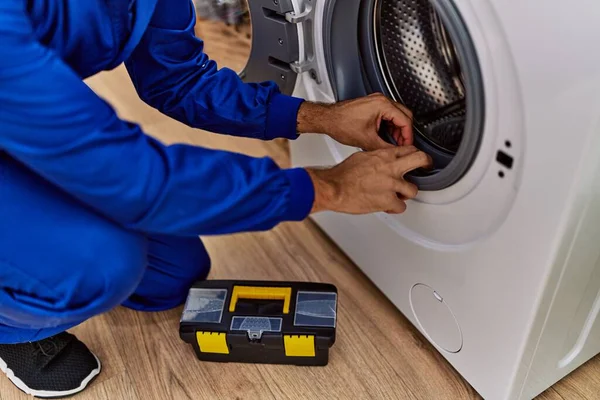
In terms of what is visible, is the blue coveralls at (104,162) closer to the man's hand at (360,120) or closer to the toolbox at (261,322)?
the man's hand at (360,120)

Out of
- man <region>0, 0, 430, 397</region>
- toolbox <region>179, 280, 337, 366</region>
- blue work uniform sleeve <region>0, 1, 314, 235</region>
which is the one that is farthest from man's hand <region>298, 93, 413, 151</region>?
toolbox <region>179, 280, 337, 366</region>

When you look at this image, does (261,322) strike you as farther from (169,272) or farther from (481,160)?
(481,160)

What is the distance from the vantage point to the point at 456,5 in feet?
2.05

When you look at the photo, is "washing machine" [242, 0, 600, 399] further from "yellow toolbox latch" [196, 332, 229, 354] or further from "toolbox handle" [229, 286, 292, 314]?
"yellow toolbox latch" [196, 332, 229, 354]

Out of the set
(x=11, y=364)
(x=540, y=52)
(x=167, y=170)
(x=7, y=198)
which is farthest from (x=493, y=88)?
(x=11, y=364)

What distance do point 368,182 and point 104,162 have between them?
0.33 m

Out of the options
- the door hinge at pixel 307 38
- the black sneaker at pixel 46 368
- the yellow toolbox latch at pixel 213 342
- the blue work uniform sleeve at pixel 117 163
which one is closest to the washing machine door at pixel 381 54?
the door hinge at pixel 307 38

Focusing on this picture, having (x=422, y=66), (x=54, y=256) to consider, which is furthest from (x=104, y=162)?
(x=422, y=66)

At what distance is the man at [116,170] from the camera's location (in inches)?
23.0

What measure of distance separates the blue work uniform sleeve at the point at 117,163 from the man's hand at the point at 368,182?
0.10ft

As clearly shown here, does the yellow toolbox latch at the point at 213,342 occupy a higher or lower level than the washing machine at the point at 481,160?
lower

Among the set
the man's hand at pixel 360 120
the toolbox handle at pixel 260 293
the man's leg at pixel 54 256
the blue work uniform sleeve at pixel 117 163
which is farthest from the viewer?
the toolbox handle at pixel 260 293

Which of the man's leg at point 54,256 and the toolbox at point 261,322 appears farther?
the toolbox at point 261,322

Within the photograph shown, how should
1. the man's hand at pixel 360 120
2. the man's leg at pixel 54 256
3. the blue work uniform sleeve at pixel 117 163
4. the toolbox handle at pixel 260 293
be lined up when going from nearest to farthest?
the blue work uniform sleeve at pixel 117 163, the man's leg at pixel 54 256, the man's hand at pixel 360 120, the toolbox handle at pixel 260 293
